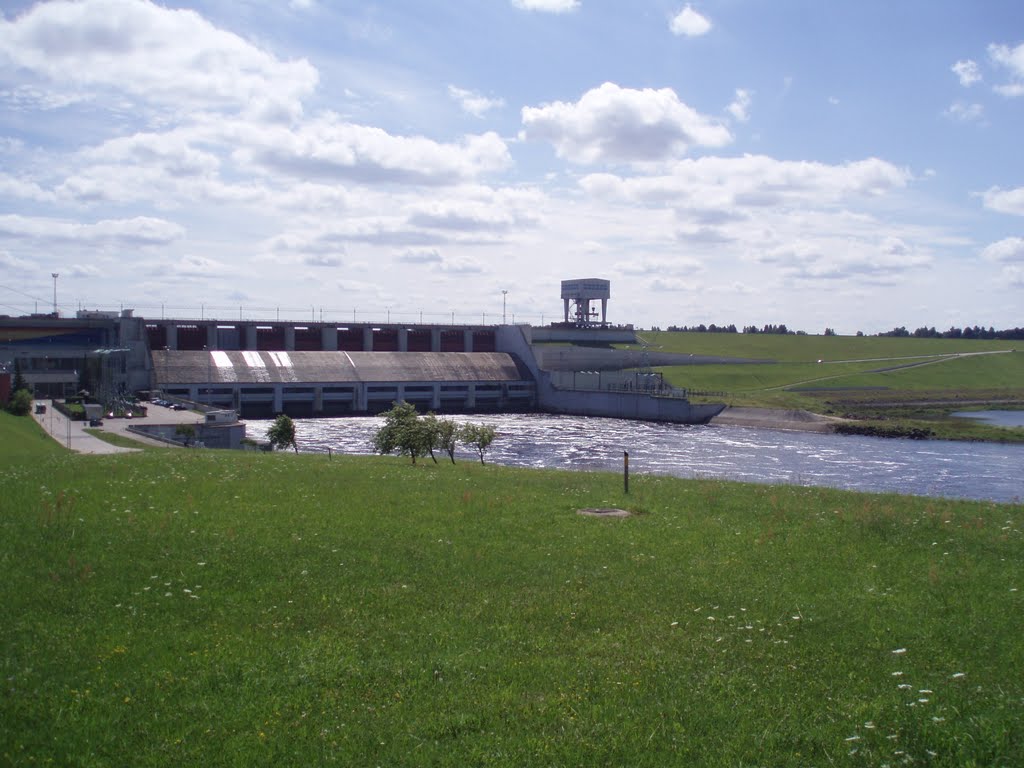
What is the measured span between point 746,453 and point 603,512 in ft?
140

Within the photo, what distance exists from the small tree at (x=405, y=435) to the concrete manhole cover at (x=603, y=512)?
1383cm

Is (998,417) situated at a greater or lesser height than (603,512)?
lesser

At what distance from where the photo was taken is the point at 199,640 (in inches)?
313

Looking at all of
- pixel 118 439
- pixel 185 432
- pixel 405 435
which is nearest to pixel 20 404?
pixel 185 432

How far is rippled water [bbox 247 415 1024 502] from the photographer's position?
4316 cm

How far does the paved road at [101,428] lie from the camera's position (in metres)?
35.2

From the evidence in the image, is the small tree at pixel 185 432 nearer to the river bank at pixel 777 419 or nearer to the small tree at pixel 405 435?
the small tree at pixel 405 435

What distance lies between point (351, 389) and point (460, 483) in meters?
63.8

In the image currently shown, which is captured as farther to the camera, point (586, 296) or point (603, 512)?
point (586, 296)

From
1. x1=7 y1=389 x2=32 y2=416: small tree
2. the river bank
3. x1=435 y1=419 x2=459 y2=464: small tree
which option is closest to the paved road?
x1=7 y1=389 x2=32 y2=416: small tree

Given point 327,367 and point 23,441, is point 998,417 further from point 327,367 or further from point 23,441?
point 23,441

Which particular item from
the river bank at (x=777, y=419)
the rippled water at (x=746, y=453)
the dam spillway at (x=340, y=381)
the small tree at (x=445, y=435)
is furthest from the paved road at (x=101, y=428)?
the river bank at (x=777, y=419)

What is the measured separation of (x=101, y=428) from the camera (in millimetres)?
45188

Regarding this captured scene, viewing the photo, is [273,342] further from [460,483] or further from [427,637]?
[427,637]
